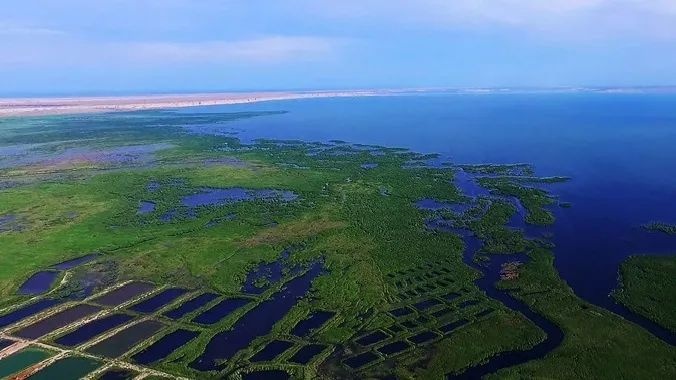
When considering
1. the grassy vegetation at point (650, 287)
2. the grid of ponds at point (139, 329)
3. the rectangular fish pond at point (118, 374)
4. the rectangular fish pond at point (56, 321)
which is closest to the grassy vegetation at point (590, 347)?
the grassy vegetation at point (650, 287)

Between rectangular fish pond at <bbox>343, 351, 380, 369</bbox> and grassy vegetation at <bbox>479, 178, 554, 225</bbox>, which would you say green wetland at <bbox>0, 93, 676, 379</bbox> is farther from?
grassy vegetation at <bbox>479, 178, 554, 225</bbox>

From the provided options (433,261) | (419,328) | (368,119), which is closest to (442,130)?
(368,119)

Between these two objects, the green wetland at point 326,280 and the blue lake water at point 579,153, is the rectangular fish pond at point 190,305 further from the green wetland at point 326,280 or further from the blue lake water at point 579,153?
the blue lake water at point 579,153

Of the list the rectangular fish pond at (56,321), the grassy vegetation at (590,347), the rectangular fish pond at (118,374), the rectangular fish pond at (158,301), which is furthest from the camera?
the rectangular fish pond at (158,301)

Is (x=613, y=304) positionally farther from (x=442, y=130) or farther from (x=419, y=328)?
(x=442, y=130)

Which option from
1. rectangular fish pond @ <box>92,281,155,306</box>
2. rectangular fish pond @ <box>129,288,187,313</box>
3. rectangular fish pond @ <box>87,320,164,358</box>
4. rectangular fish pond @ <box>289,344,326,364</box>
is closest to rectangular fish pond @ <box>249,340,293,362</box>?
rectangular fish pond @ <box>289,344,326,364</box>

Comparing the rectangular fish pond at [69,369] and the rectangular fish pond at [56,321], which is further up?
the rectangular fish pond at [56,321]

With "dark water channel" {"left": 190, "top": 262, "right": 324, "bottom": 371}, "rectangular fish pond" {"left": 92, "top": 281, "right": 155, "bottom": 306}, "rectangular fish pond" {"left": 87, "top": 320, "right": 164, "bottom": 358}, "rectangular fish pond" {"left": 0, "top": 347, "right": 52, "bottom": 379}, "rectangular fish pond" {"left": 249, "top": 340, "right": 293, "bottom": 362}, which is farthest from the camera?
"rectangular fish pond" {"left": 92, "top": 281, "right": 155, "bottom": 306}
